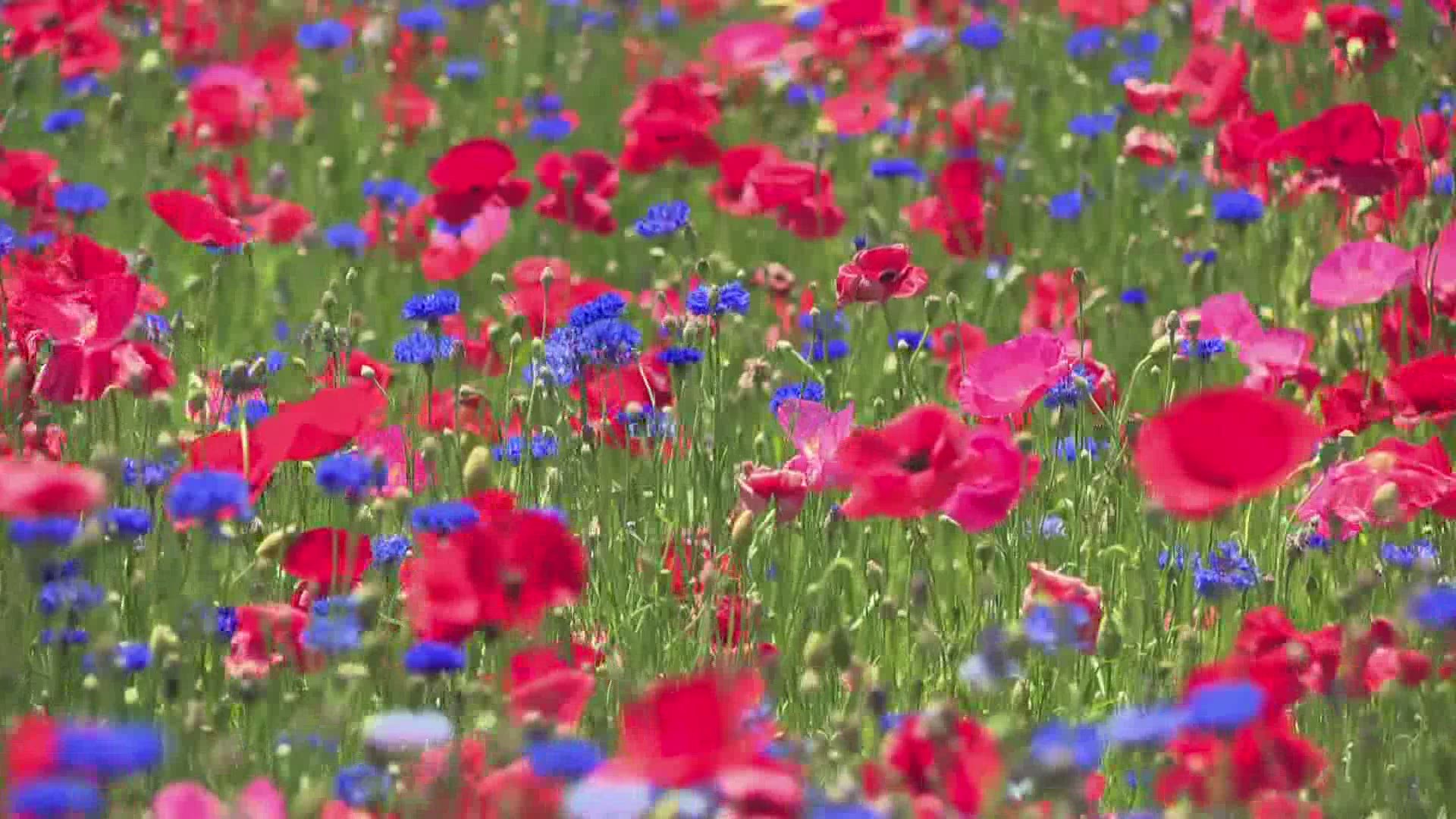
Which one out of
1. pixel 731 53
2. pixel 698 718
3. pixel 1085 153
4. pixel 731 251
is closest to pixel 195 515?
pixel 698 718

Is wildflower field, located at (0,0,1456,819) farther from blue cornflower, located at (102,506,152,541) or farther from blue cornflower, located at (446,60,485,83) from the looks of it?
blue cornflower, located at (446,60,485,83)

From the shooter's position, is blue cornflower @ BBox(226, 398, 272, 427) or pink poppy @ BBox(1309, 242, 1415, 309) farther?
pink poppy @ BBox(1309, 242, 1415, 309)

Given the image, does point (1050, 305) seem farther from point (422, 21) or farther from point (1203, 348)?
point (422, 21)

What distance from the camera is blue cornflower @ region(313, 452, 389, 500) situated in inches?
78.5

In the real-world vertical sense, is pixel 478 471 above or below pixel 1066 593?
above

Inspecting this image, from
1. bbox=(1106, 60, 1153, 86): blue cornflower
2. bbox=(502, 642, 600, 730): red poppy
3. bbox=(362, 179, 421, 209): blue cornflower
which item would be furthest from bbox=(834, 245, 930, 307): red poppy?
bbox=(1106, 60, 1153, 86): blue cornflower

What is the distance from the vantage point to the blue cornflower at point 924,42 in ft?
14.8

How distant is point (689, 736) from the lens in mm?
1416

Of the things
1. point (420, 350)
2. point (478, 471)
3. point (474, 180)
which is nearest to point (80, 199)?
point (474, 180)

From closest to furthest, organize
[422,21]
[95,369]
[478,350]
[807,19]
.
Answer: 1. [95,369]
2. [478,350]
3. [422,21]
4. [807,19]

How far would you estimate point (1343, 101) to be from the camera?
4.04 m

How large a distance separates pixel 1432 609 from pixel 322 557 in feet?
3.44

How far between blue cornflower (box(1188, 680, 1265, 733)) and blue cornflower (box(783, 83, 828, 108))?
332cm

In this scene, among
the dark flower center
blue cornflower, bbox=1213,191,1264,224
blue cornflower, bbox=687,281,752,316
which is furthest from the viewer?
blue cornflower, bbox=1213,191,1264,224
